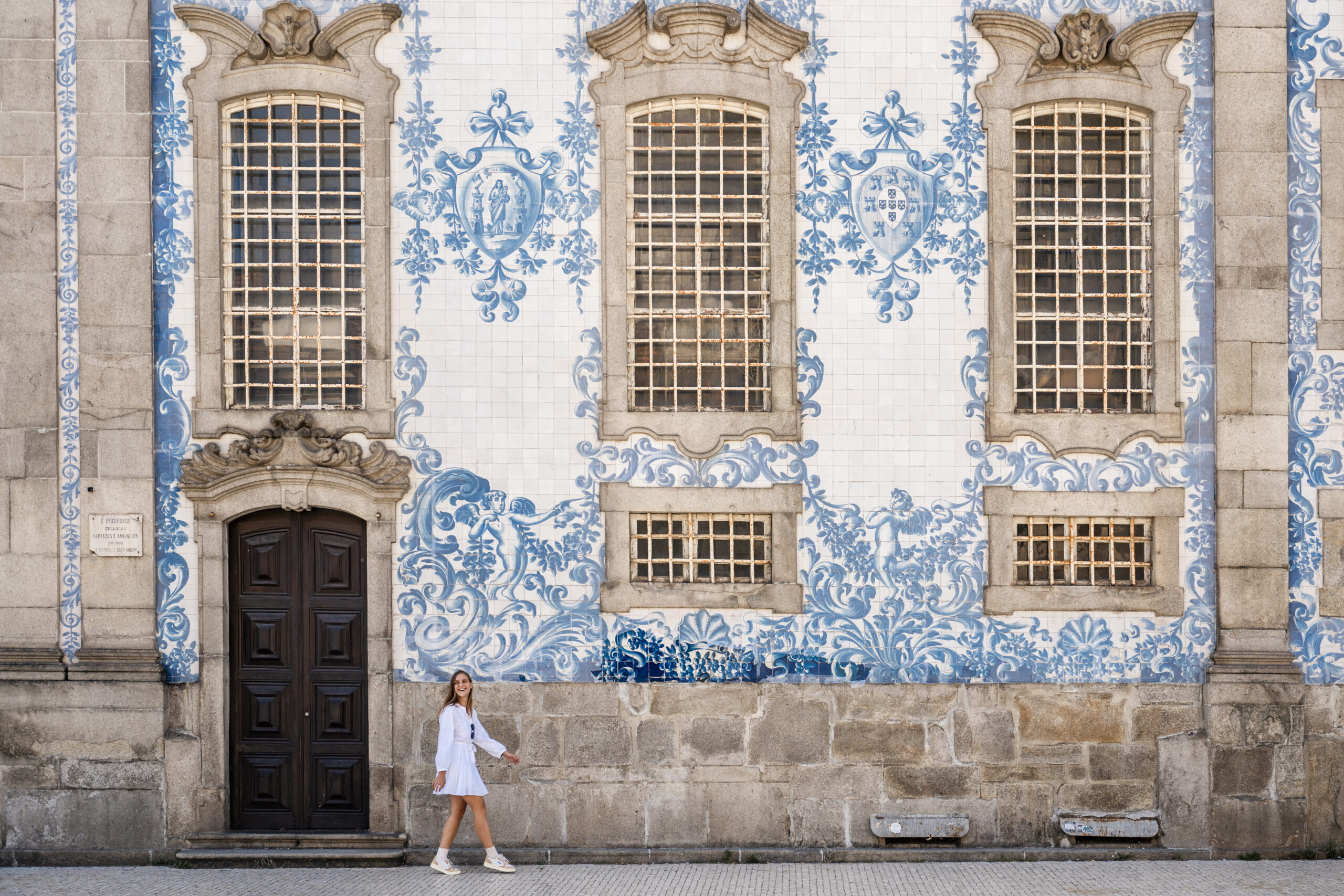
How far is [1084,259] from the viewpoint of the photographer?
8.47m

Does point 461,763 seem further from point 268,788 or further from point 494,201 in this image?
point 494,201

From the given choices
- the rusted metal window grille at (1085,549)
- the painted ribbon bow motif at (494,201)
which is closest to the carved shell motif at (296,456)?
the painted ribbon bow motif at (494,201)

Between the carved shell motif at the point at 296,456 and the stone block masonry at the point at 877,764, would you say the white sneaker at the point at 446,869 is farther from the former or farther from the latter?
the carved shell motif at the point at 296,456

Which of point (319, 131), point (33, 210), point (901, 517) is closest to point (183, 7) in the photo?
point (319, 131)

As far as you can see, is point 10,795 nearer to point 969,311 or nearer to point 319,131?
point 319,131

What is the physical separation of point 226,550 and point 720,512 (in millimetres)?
3704

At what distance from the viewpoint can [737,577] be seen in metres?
8.45

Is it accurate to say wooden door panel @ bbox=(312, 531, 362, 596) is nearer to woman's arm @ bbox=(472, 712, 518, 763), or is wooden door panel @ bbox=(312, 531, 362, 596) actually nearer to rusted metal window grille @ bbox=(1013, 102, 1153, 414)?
woman's arm @ bbox=(472, 712, 518, 763)

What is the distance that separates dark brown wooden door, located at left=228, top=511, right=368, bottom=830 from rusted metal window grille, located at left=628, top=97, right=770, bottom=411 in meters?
2.62

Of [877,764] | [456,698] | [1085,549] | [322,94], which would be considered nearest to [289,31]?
[322,94]

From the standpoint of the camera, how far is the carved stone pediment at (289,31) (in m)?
8.29

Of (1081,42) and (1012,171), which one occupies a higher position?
(1081,42)

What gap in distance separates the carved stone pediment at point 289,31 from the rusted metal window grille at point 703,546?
413 cm

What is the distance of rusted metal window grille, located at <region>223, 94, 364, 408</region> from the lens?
846 cm
